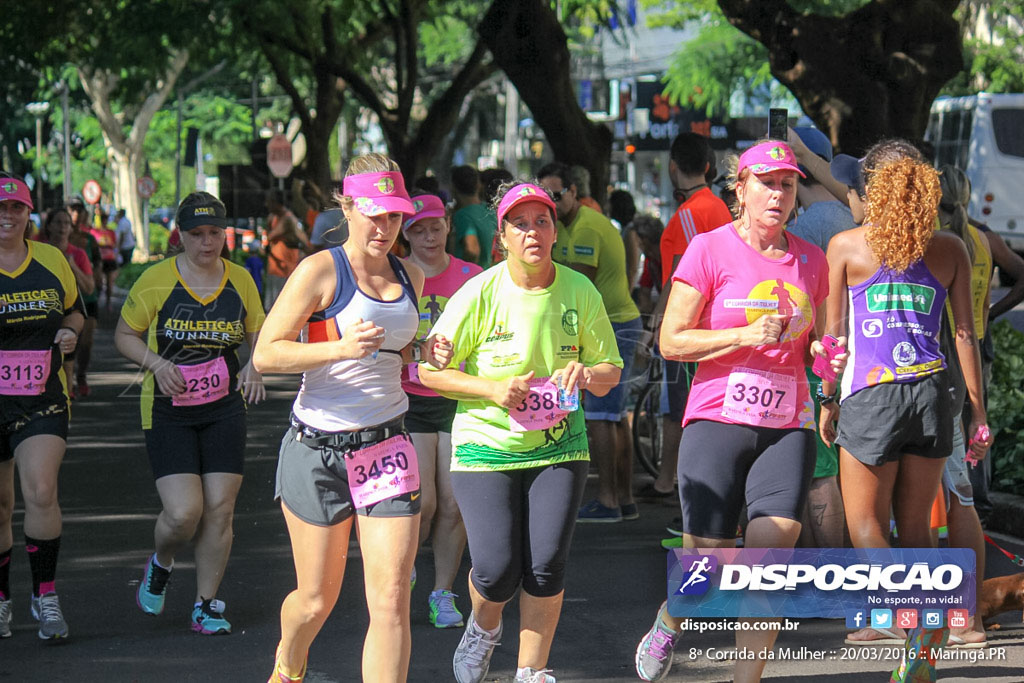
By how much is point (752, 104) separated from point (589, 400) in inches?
1478

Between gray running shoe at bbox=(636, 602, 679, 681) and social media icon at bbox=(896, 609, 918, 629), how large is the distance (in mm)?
834

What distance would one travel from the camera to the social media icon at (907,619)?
207 inches

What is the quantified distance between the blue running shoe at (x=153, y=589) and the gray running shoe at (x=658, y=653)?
2.33m

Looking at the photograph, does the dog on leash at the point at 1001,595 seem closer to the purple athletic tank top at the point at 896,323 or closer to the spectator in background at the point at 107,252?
the purple athletic tank top at the point at 896,323

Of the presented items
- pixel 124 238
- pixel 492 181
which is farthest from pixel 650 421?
pixel 124 238

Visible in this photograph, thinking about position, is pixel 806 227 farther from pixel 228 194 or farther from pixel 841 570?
pixel 228 194

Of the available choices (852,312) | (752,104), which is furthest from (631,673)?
(752,104)

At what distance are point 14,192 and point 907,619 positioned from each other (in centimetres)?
413

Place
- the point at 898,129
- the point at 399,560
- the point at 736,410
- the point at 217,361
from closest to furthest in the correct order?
Answer: the point at 399,560 → the point at 736,410 → the point at 217,361 → the point at 898,129

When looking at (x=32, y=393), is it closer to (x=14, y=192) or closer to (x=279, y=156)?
(x=14, y=192)

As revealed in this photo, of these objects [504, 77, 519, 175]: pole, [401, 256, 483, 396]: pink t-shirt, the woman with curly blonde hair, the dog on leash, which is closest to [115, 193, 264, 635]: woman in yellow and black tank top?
[401, 256, 483, 396]: pink t-shirt

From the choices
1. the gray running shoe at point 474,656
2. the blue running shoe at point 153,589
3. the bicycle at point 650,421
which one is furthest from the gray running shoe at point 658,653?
the bicycle at point 650,421

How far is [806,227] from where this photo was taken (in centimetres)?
669

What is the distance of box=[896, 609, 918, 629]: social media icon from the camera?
5246 mm
